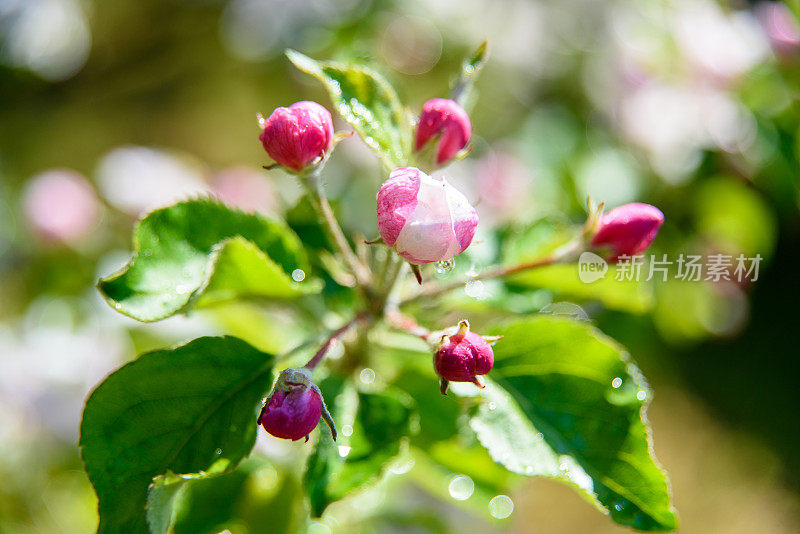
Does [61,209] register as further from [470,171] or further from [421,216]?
[421,216]

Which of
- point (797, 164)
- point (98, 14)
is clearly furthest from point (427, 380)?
point (98, 14)

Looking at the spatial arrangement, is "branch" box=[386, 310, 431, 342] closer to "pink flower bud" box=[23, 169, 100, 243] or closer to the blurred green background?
the blurred green background

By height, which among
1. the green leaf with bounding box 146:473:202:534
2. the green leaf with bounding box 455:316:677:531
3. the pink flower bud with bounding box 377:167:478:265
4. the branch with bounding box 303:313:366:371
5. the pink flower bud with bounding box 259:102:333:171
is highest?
the pink flower bud with bounding box 259:102:333:171

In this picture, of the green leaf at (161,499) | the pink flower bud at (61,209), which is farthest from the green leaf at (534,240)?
the pink flower bud at (61,209)

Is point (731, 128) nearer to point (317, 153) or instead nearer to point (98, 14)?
point (317, 153)

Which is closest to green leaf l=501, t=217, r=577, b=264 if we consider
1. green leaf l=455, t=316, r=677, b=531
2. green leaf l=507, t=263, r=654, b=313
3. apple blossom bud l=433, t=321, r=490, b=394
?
green leaf l=507, t=263, r=654, b=313

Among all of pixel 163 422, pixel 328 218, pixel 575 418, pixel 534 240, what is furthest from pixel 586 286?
pixel 163 422

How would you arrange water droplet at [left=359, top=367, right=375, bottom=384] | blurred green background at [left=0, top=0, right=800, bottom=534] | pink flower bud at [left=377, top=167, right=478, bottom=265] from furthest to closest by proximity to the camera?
1. blurred green background at [left=0, top=0, right=800, bottom=534]
2. water droplet at [left=359, top=367, right=375, bottom=384]
3. pink flower bud at [left=377, top=167, right=478, bottom=265]
